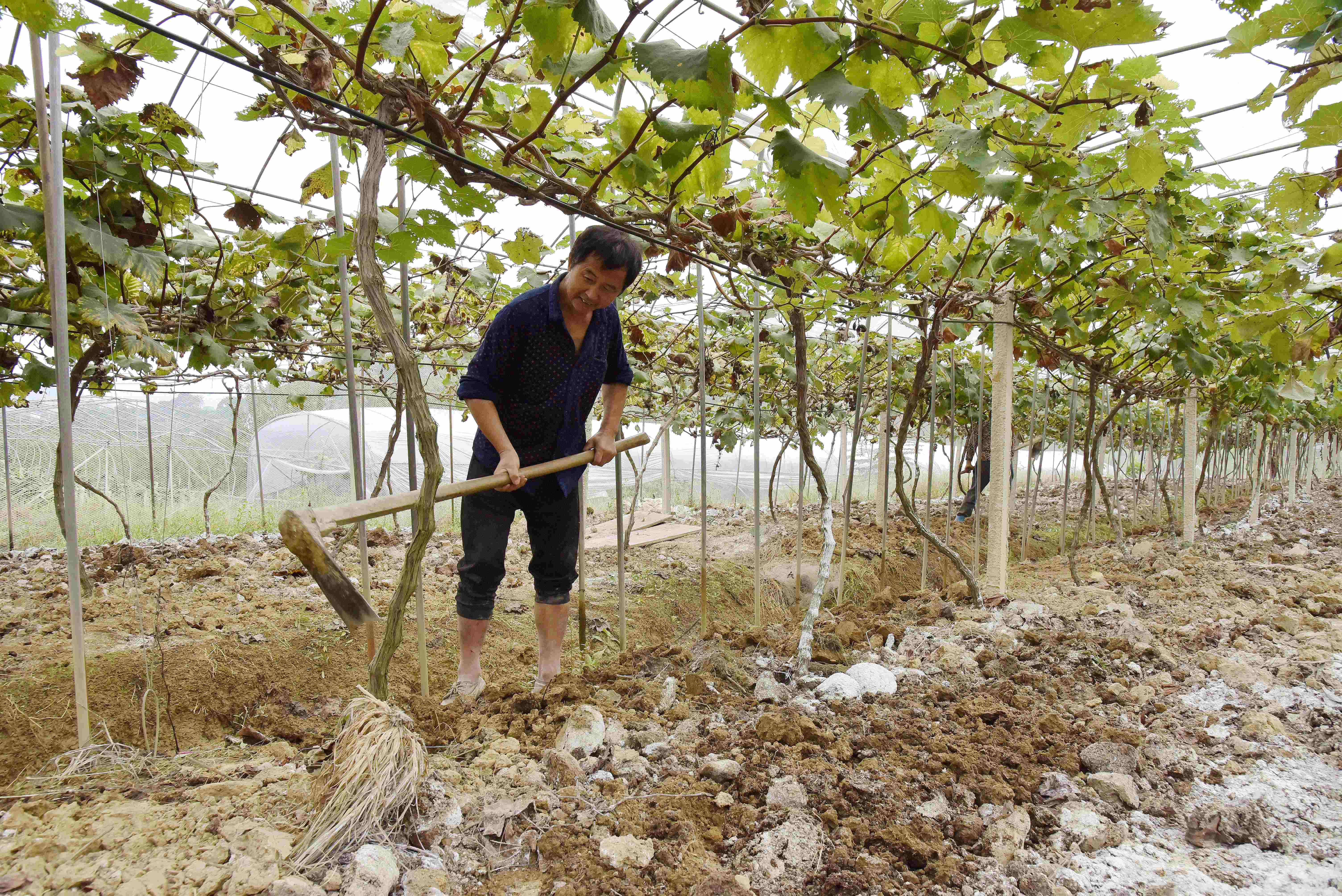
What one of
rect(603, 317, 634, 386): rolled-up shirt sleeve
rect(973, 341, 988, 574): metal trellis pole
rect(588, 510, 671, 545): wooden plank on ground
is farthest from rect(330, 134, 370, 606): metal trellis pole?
rect(588, 510, 671, 545): wooden plank on ground

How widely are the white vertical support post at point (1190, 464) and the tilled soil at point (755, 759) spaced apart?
3414 millimetres

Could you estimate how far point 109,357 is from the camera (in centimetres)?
337

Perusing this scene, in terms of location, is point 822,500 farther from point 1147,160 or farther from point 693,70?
point 693,70

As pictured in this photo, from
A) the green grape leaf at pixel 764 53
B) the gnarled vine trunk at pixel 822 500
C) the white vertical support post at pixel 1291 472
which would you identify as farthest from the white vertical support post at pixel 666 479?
the white vertical support post at pixel 1291 472

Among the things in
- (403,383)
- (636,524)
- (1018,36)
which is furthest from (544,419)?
(636,524)

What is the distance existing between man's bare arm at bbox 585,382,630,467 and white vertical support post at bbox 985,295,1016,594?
88.1 inches

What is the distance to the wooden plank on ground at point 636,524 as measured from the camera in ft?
26.8

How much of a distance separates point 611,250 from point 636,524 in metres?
7.24

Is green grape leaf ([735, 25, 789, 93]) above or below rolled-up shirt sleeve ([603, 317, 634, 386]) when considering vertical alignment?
above

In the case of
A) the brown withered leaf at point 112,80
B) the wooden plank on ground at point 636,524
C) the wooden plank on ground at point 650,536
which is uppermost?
the brown withered leaf at point 112,80

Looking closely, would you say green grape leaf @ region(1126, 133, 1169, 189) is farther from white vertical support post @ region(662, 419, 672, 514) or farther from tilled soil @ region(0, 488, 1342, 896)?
white vertical support post @ region(662, 419, 672, 514)

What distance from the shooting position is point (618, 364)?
2.53 meters

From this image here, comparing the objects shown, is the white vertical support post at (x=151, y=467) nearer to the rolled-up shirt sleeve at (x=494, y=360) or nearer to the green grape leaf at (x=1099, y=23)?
the rolled-up shirt sleeve at (x=494, y=360)

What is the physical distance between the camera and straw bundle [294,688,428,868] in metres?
1.29
